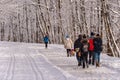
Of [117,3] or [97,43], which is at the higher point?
[117,3]

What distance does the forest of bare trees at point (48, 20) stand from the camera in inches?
1768

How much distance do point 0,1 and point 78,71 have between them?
3797cm

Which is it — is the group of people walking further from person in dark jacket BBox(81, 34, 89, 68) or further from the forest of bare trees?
the forest of bare trees

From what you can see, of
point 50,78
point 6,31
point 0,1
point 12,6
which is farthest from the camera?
point 6,31

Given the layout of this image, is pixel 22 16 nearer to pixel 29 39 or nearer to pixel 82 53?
pixel 29 39

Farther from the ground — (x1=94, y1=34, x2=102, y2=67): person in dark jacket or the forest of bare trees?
the forest of bare trees

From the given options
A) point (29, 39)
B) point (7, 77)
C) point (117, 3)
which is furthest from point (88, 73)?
point (29, 39)

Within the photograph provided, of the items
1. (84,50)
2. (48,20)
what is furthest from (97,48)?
(48,20)

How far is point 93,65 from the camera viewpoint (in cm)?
2059

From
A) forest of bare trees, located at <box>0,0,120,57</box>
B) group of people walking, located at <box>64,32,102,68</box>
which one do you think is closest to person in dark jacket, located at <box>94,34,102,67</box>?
group of people walking, located at <box>64,32,102,68</box>

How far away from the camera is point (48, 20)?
57.3m

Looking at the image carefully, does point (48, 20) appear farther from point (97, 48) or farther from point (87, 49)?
point (87, 49)

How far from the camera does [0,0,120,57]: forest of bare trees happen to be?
147 feet

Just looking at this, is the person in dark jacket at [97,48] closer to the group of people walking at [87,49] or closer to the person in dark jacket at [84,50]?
the group of people walking at [87,49]
